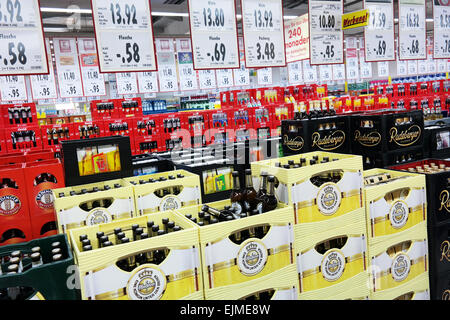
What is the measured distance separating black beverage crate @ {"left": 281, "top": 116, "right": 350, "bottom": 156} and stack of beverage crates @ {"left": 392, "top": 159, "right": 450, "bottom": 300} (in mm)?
1609

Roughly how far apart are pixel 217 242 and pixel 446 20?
7.99 meters

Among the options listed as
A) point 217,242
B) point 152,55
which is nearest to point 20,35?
point 152,55

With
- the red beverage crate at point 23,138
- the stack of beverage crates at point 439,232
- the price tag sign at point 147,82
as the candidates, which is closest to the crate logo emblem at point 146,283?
the stack of beverage crates at point 439,232

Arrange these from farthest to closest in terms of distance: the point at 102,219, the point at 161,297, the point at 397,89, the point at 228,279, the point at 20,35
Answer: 1. the point at 397,89
2. the point at 20,35
3. the point at 102,219
4. the point at 228,279
5. the point at 161,297

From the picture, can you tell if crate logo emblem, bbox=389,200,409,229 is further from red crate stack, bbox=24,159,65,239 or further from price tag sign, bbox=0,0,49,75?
price tag sign, bbox=0,0,49,75

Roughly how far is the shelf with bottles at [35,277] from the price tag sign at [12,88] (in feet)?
27.7

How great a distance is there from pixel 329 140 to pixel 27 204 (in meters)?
3.25

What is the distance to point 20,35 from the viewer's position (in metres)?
4.45

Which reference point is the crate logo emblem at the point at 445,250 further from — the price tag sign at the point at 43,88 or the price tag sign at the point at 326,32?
the price tag sign at the point at 43,88

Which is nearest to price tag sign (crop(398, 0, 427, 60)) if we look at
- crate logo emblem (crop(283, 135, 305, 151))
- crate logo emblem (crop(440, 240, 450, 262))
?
crate logo emblem (crop(283, 135, 305, 151))

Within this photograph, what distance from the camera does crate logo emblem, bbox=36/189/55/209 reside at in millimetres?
3559

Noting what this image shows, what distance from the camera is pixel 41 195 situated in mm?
3564
